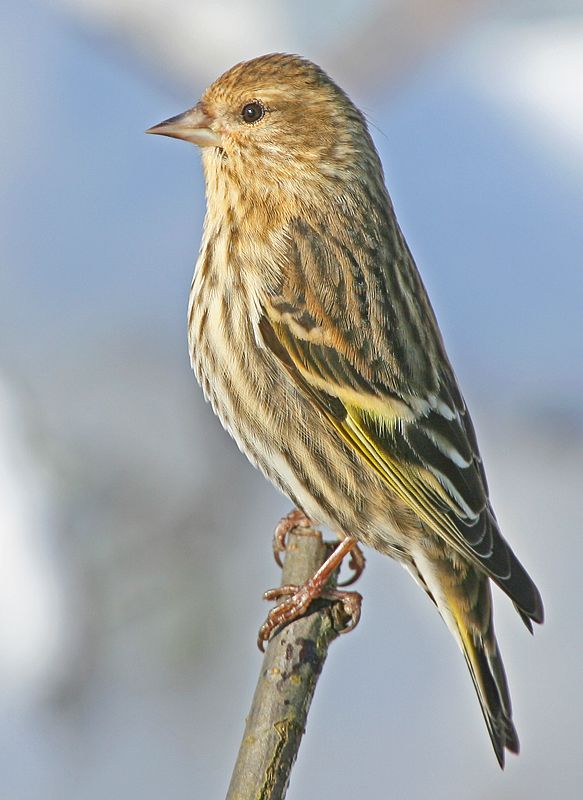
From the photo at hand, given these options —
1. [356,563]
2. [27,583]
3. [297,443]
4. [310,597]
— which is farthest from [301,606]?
[27,583]

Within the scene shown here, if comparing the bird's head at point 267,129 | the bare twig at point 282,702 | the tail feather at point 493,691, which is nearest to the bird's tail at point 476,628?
the tail feather at point 493,691

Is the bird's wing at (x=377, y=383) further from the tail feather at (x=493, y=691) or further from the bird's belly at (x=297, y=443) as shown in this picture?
the tail feather at (x=493, y=691)

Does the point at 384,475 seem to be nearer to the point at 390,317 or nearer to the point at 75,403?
the point at 390,317

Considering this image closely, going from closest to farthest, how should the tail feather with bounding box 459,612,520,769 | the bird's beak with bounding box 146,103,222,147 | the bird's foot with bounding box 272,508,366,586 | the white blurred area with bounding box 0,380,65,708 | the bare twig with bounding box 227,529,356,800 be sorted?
the bare twig with bounding box 227,529,356,800
the tail feather with bounding box 459,612,520,769
the bird's beak with bounding box 146,103,222,147
the bird's foot with bounding box 272,508,366,586
the white blurred area with bounding box 0,380,65,708

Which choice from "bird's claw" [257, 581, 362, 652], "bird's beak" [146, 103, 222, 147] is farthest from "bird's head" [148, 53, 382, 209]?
"bird's claw" [257, 581, 362, 652]

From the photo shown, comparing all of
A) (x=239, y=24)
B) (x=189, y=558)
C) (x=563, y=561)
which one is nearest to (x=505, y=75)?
(x=239, y=24)

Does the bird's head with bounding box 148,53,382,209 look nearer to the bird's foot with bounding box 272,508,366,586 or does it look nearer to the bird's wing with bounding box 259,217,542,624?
the bird's wing with bounding box 259,217,542,624
